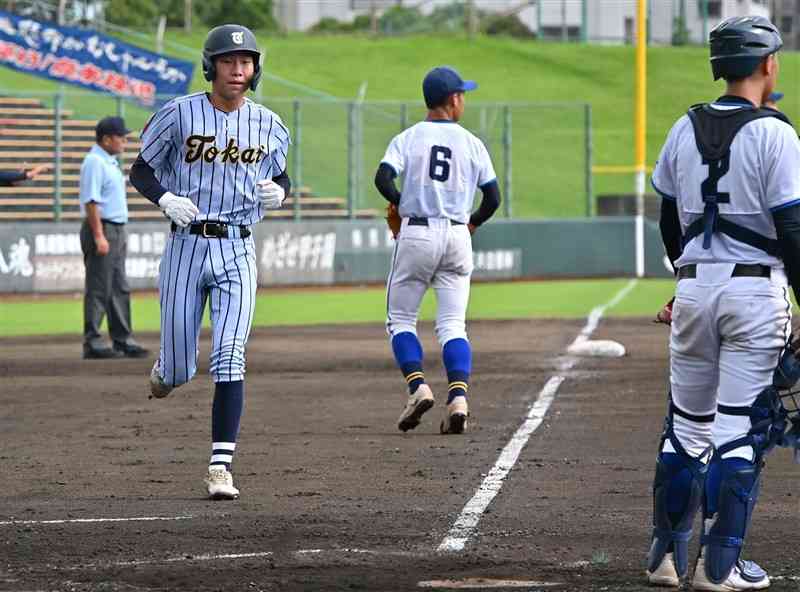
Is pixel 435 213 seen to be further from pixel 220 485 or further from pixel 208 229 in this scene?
pixel 220 485

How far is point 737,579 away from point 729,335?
2.71 ft

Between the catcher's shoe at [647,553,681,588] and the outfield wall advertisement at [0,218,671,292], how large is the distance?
72.3 feet

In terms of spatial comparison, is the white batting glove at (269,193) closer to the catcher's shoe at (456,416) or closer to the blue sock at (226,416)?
the blue sock at (226,416)

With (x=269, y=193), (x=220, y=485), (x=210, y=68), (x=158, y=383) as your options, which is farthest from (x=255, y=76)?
(x=220, y=485)

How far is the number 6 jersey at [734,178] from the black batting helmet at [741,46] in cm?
10

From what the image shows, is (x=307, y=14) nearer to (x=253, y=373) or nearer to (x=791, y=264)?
(x=253, y=373)

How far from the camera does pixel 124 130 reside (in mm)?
15734

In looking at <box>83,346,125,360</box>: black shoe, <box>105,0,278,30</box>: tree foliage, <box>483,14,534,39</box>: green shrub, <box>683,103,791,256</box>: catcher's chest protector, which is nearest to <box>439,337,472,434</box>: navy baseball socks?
<box>683,103,791,256</box>: catcher's chest protector

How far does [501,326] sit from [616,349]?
451cm

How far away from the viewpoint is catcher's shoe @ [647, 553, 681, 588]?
5891 mm

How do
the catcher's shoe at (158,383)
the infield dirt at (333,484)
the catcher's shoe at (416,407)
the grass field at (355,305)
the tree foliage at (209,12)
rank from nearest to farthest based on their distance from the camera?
the infield dirt at (333,484), the catcher's shoe at (158,383), the catcher's shoe at (416,407), the grass field at (355,305), the tree foliage at (209,12)

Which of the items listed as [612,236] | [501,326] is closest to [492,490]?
[501,326]

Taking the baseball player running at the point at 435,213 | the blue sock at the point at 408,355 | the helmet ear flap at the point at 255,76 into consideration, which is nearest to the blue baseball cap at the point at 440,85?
the baseball player running at the point at 435,213

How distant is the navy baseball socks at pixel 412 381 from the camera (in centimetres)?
1020
